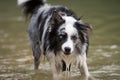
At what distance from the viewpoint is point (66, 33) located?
6.34 metres

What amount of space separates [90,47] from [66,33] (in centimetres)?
402

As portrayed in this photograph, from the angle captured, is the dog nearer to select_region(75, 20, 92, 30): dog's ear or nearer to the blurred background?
select_region(75, 20, 92, 30): dog's ear

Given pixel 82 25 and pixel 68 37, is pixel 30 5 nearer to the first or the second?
pixel 82 25

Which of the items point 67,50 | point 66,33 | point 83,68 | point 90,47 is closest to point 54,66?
point 83,68

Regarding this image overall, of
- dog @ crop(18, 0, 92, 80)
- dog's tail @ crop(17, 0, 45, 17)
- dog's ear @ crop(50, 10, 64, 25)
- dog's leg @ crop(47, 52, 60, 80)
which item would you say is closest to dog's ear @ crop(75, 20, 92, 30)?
dog @ crop(18, 0, 92, 80)

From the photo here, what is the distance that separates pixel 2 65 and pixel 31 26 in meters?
1.23

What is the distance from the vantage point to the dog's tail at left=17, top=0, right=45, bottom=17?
8.76 meters

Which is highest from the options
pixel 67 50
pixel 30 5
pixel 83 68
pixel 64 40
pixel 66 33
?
pixel 30 5

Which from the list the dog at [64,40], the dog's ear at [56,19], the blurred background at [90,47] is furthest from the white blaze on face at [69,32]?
the blurred background at [90,47]

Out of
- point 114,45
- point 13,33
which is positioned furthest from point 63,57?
point 13,33

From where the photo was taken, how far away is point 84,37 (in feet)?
21.6

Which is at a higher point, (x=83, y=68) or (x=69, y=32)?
(x=69, y=32)

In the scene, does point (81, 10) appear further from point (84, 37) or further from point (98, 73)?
point (84, 37)

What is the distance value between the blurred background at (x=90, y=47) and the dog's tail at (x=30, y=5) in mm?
377
